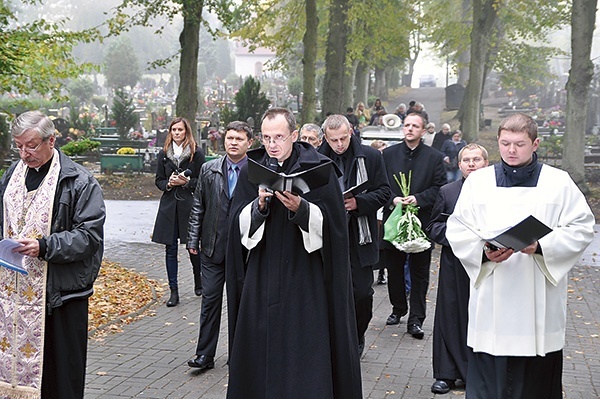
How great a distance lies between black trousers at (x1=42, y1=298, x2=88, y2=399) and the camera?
5598 mm

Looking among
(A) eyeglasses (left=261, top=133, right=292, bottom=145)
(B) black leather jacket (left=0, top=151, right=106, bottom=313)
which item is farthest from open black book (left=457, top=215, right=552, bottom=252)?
(B) black leather jacket (left=0, top=151, right=106, bottom=313)

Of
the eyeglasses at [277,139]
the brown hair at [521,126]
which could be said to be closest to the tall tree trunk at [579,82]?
the brown hair at [521,126]

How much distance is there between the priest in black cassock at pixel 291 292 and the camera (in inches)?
211

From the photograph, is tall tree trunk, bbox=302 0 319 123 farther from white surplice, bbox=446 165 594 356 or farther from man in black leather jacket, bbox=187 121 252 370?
white surplice, bbox=446 165 594 356

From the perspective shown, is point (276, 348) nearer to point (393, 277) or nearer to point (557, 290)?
point (557, 290)

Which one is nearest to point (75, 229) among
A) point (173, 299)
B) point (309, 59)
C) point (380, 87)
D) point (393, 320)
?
point (393, 320)

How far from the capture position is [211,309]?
790 centimetres

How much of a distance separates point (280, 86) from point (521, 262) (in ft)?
229

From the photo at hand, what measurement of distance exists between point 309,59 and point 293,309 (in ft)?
71.1

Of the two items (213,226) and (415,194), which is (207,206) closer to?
(213,226)

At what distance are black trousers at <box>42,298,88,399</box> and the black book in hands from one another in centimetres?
38

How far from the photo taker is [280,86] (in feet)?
244

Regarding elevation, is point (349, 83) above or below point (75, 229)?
above

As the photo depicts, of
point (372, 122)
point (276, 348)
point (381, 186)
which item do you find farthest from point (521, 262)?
point (372, 122)
